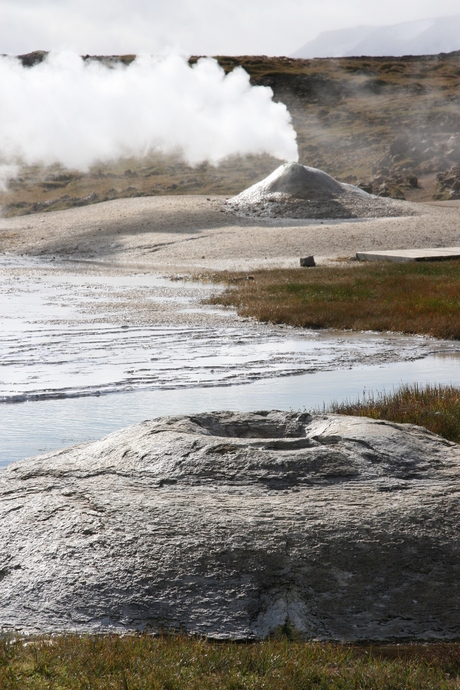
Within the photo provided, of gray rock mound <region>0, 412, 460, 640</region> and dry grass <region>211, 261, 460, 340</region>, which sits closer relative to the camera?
gray rock mound <region>0, 412, 460, 640</region>

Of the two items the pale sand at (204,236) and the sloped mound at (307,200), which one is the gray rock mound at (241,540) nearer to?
the pale sand at (204,236)

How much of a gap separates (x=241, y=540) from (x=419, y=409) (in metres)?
3.84

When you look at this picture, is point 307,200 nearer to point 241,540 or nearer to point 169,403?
point 169,403

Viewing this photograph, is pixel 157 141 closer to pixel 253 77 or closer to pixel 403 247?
pixel 253 77

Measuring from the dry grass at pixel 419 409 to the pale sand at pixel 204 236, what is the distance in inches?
861

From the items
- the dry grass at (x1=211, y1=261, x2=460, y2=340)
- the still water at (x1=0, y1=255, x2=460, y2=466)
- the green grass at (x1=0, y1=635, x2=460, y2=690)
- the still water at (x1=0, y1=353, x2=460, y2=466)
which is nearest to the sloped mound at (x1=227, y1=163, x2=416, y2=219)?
the dry grass at (x1=211, y1=261, x2=460, y2=340)

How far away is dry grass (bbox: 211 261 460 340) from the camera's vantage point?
619 inches

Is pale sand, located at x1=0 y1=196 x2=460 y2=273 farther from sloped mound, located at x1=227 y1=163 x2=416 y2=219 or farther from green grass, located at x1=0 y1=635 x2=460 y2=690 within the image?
green grass, located at x1=0 y1=635 x2=460 y2=690

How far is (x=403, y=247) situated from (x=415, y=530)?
3121 cm

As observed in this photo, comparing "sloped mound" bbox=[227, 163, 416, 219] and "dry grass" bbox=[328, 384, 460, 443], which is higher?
"sloped mound" bbox=[227, 163, 416, 219]

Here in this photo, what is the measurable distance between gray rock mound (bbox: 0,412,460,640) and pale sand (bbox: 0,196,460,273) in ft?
82.5

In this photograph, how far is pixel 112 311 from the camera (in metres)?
18.0

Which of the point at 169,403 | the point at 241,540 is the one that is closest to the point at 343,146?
the point at 169,403

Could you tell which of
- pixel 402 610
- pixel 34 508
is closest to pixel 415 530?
pixel 402 610
